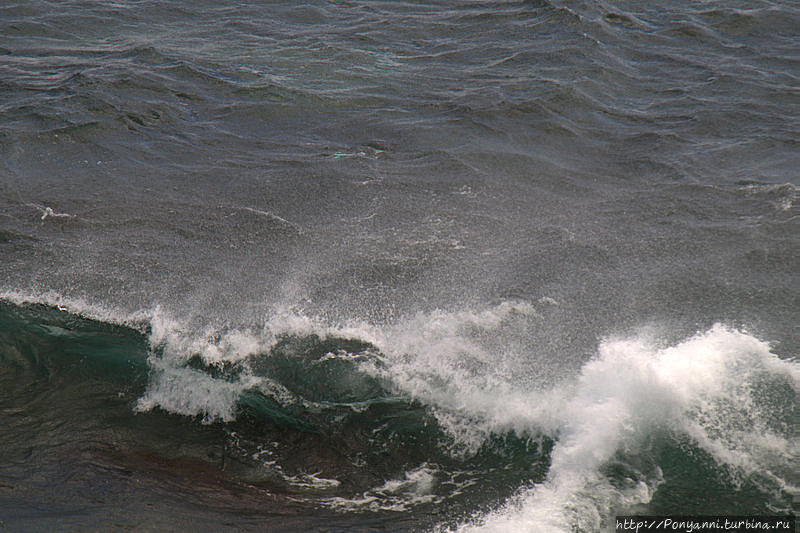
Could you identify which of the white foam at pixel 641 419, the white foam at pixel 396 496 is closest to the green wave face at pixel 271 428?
the white foam at pixel 396 496

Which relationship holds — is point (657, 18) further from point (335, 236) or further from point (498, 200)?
point (335, 236)

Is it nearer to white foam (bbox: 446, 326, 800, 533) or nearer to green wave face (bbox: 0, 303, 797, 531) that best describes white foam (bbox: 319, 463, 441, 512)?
green wave face (bbox: 0, 303, 797, 531)

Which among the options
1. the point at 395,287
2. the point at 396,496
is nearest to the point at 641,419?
the point at 396,496

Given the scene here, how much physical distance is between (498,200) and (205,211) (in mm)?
3339

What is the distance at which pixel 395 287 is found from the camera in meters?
6.84

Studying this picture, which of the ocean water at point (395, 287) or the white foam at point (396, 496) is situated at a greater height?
the ocean water at point (395, 287)

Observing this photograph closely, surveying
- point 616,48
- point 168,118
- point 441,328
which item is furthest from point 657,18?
point 441,328

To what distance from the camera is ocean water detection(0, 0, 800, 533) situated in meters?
4.93

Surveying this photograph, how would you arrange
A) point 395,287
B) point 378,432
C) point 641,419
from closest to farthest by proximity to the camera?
point 641,419 → point 378,432 → point 395,287

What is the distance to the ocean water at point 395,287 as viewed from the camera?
4926 millimetres

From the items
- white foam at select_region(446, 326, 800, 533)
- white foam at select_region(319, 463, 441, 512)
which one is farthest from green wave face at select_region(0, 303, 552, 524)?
white foam at select_region(446, 326, 800, 533)

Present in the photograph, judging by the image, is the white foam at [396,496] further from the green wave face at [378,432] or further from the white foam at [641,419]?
the white foam at [641,419]

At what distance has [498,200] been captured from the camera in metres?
8.55

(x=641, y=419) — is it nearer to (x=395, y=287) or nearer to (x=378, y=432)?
(x=378, y=432)
